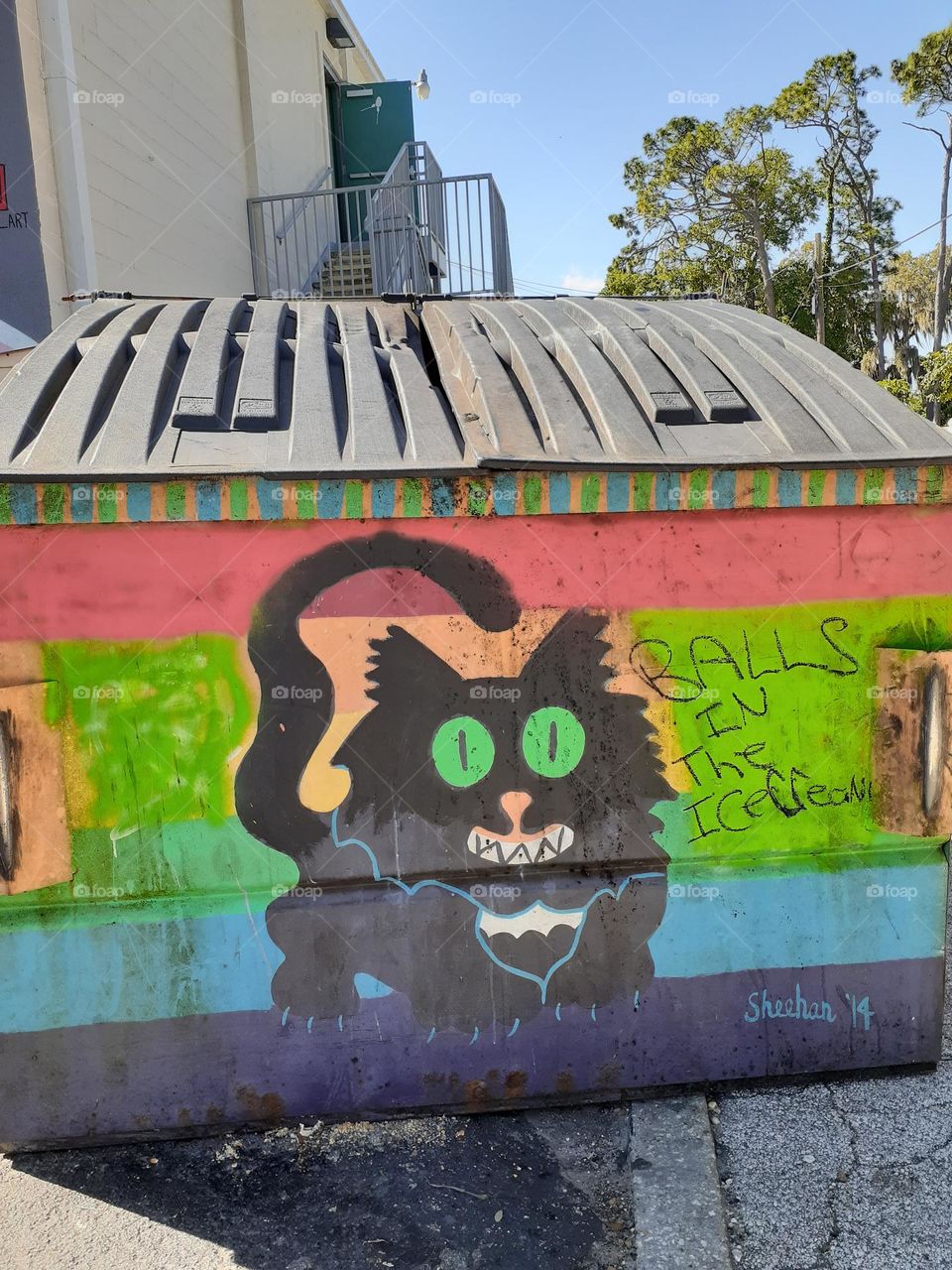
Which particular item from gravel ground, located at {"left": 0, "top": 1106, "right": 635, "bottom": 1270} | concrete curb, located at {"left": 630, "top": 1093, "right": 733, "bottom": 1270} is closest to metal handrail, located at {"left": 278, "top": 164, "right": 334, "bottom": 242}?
gravel ground, located at {"left": 0, "top": 1106, "right": 635, "bottom": 1270}

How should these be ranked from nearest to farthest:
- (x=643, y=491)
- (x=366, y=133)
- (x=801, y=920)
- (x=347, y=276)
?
(x=643, y=491)
(x=801, y=920)
(x=347, y=276)
(x=366, y=133)

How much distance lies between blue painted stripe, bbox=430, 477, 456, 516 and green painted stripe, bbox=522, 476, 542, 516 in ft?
0.72

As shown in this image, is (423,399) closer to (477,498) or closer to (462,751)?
(477,498)

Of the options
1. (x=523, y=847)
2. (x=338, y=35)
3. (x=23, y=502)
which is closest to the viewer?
(x=23, y=502)

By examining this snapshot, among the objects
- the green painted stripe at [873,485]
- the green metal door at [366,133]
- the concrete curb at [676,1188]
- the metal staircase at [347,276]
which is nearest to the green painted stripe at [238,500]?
the green painted stripe at [873,485]

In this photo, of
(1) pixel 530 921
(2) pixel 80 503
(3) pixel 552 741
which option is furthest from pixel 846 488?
(2) pixel 80 503

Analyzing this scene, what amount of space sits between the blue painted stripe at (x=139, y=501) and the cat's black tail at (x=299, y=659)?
1.36ft

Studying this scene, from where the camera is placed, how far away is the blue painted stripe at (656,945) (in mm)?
2928

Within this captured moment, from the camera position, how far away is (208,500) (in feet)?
9.17

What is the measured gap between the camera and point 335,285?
11234 mm

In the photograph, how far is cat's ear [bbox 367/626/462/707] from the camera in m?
2.95

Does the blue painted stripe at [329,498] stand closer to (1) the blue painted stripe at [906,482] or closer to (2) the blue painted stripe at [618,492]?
(2) the blue painted stripe at [618,492]

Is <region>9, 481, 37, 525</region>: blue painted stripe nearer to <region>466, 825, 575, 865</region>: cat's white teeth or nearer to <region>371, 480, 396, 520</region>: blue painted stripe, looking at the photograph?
<region>371, 480, 396, 520</region>: blue painted stripe

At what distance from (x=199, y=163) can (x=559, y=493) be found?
730cm
